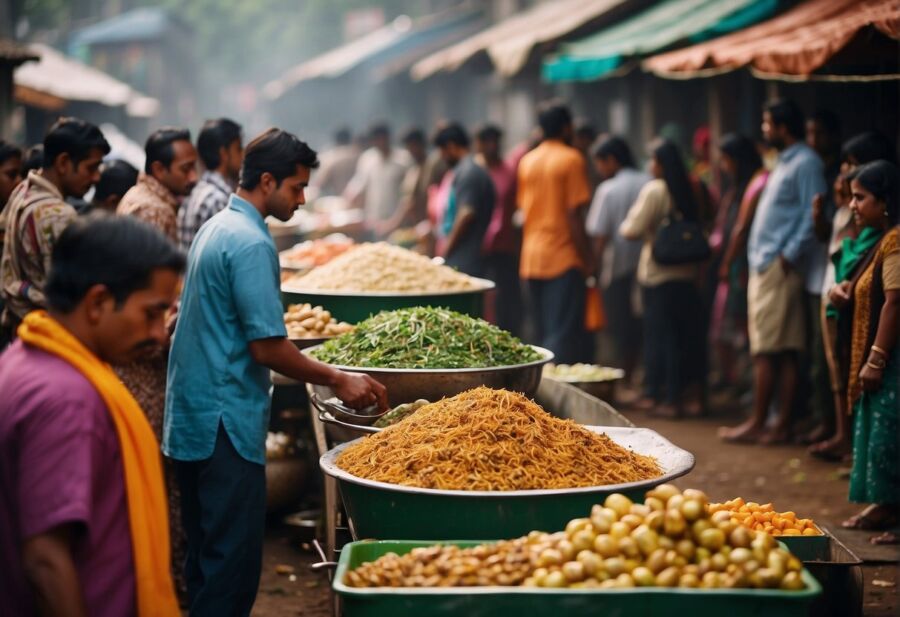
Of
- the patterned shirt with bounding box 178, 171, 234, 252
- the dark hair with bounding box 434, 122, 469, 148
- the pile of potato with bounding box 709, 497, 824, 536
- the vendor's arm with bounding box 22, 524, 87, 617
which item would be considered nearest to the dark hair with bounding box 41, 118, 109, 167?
the patterned shirt with bounding box 178, 171, 234, 252

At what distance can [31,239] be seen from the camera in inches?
218

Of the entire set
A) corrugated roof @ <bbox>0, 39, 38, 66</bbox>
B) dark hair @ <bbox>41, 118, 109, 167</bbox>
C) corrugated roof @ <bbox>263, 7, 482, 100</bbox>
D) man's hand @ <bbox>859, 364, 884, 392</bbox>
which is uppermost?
corrugated roof @ <bbox>263, 7, 482, 100</bbox>

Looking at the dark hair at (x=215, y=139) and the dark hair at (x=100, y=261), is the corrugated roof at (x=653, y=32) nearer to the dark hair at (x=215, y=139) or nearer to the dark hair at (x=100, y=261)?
the dark hair at (x=215, y=139)

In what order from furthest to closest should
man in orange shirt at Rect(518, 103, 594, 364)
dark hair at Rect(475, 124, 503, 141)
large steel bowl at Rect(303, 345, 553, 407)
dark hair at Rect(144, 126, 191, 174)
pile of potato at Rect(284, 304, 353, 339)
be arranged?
dark hair at Rect(475, 124, 503, 141) → man in orange shirt at Rect(518, 103, 594, 364) → pile of potato at Rect(284, 304, 353, 339) → dark hair at Rect(144, 126, 191, 174) → large steel bowl at Rect(303, 345, 553, 407)

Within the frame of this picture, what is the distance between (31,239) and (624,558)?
136 inches

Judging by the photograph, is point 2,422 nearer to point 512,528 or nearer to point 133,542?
point 133,542

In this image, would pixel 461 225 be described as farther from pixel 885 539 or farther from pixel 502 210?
pixel 885 539

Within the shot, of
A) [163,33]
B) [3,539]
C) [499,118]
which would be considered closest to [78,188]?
[3,539]

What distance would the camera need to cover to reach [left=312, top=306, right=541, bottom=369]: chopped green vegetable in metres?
5.11

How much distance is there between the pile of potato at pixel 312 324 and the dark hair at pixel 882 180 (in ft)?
9.30

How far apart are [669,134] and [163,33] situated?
137 ft

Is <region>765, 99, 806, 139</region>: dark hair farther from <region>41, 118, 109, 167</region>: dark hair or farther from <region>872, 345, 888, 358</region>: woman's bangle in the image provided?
A: <region>41, 118, 109, 167</region>: dark hair

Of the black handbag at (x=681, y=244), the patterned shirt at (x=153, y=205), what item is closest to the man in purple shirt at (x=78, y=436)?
the patterned shirt at (x=153, y=205)

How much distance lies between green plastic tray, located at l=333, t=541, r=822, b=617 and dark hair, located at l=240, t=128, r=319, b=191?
6.28 feet
